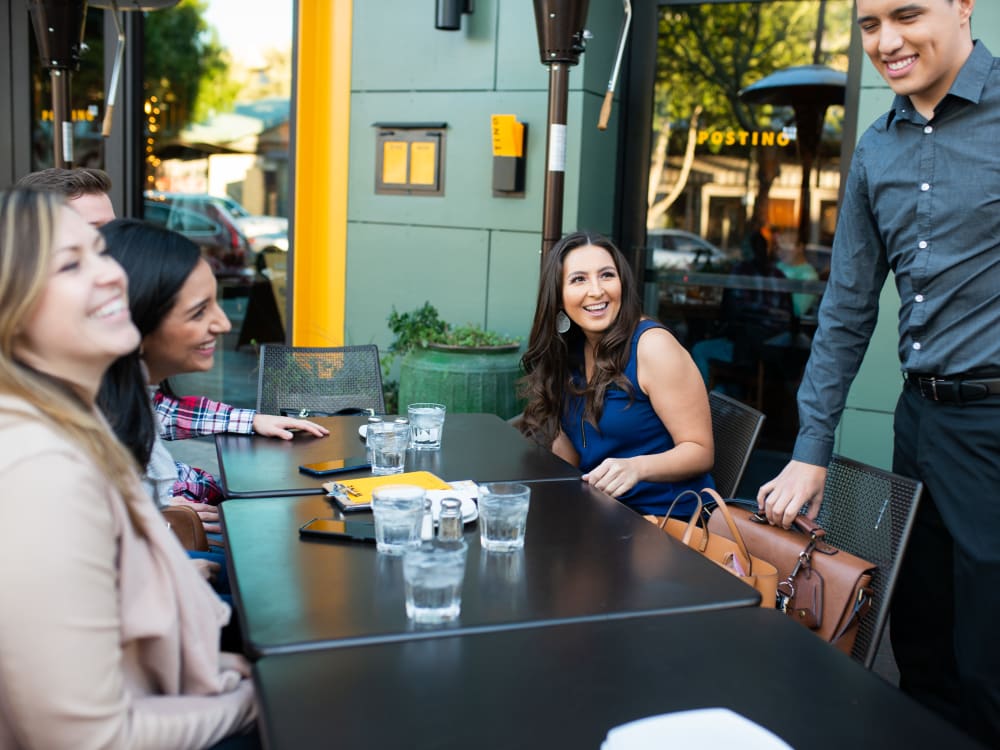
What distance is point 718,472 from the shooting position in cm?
306

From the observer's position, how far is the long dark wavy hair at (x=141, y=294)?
1.74 m

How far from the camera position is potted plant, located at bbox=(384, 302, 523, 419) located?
15.1 ft

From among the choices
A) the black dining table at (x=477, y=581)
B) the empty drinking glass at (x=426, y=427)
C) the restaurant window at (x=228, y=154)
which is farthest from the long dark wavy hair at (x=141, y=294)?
the restaurant window at (x=228, y=154)

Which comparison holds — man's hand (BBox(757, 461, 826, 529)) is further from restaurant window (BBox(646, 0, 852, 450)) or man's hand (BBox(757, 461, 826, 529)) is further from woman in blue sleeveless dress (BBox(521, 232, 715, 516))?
restaurant window (BBox(646, 0, 852, 450))

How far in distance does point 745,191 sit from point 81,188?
3643 mm

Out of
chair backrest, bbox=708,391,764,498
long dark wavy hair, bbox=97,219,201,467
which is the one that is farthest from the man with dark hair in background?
chair backrest, bbox=708,391,764,498

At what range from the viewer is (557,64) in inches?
156

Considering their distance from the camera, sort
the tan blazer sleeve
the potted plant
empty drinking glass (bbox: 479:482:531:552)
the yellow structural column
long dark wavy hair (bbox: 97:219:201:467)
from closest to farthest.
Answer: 1. the tan blazer sleeve
2. long dark wavy hair (bbox: 97:219:201:467)
3. empty drinking glass (bbox: 479:482:531:552)
4. the potted plant
5. the yellow structural column

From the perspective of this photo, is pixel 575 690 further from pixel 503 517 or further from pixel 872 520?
pixel 872 520

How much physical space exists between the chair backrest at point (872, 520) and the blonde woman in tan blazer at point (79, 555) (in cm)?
127

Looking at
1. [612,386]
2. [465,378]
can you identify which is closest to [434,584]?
[612,386]

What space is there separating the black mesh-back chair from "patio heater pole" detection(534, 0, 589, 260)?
2.78 feet

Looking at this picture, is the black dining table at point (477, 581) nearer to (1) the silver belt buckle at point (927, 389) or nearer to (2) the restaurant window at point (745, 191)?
(1) the silver belt buckle at point (927, 389)

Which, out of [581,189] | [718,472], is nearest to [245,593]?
[718,472]
